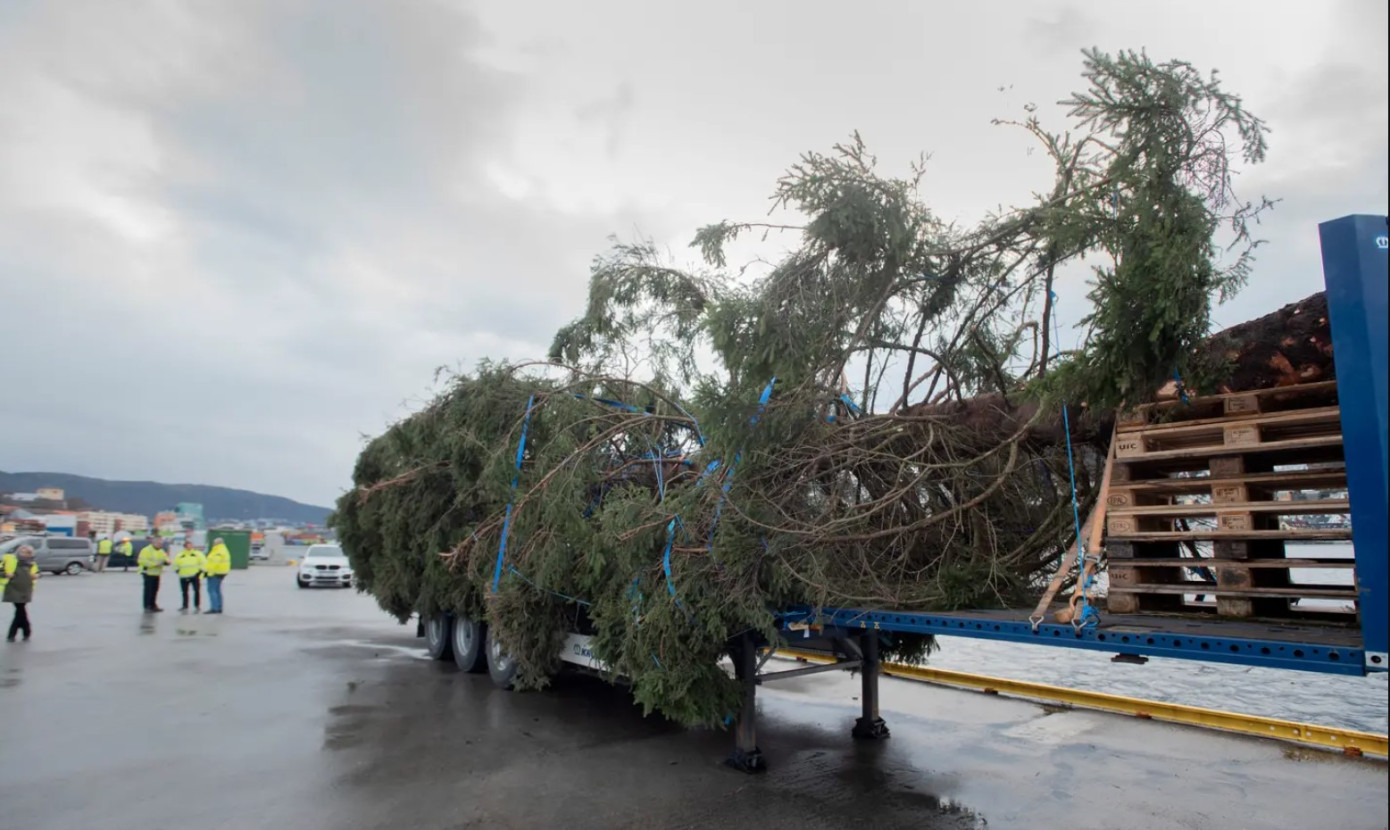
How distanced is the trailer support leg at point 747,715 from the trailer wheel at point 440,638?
6.17 m

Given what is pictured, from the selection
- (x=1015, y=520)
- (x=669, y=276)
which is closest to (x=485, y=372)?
(x=669, y=276)

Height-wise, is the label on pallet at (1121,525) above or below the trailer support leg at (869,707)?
above

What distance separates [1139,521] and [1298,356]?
3.76ft

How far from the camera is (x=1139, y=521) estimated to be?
438cm

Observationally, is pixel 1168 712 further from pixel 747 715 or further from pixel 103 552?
pixel 103 552

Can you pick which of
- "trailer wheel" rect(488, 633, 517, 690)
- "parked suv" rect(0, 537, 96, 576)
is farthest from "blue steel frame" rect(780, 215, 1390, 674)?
"parked suv" rect(0, 537, 96, 576)

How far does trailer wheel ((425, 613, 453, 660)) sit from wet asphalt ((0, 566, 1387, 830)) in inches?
37.4

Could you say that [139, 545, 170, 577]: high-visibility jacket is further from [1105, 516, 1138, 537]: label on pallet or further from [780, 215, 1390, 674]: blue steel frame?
[780, 215, 1390, 674]: blue steel frame

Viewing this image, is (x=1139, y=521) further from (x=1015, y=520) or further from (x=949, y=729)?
(x=949, y=729)

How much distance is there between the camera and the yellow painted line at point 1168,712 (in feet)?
22.2

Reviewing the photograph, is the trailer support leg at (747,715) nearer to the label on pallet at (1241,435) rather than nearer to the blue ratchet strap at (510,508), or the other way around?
the blue ratchet strap at (510,508)

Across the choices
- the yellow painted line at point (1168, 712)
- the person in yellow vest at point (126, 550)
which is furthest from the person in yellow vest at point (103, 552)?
the yellow painted line at point (1168, 712)

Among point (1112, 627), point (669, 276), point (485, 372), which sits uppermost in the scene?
point (669, 276)

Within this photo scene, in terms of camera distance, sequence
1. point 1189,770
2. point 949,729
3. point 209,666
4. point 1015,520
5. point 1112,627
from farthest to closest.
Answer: point 209,666, point 949,729, point 1189,770, point 1015,520, point 1112,627
